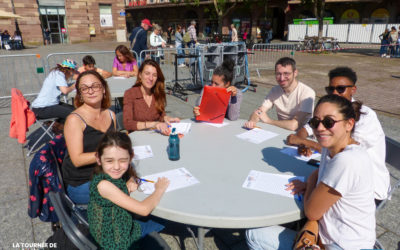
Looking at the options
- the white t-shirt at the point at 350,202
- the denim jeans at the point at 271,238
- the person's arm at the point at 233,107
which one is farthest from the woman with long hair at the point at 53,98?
the white t-shirt at the point at 350,202

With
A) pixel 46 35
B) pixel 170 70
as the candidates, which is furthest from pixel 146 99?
pixel 46 35

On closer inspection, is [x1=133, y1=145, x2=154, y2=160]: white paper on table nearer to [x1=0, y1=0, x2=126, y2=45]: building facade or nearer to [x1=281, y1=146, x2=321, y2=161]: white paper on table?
[x1=281, y1=146, x2=321, y2=161]: white paper on table

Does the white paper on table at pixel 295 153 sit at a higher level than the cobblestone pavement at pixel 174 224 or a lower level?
higher

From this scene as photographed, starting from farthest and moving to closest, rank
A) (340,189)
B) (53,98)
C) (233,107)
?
(53,98), (233,107), (340,189)

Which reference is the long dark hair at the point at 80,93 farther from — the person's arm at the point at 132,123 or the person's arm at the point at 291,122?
the person's arm at the point at 291,122

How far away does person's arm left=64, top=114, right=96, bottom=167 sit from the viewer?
2154mm

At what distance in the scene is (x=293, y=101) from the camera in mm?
3303

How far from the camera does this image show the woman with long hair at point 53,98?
4309 millimetres

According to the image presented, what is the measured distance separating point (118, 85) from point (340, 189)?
4.51m

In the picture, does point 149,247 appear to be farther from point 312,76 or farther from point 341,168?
point 312,76

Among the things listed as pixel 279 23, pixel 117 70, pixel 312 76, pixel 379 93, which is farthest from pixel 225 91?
pixel 279 23

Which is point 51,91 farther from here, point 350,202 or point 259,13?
point 259,13

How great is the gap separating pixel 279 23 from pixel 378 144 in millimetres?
36087

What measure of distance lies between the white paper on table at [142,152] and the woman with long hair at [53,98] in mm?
2488
